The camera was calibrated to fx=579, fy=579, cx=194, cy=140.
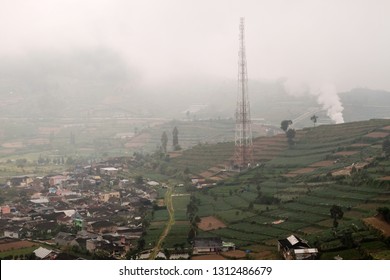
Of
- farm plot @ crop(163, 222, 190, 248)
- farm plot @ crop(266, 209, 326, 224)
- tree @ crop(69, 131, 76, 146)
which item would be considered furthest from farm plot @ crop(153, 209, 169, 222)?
tree @ crop(69, 131, 76, 146)

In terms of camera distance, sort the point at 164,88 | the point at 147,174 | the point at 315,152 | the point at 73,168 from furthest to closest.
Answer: the point at 164,88 < the point at 73,168 < the point at 147,174 < the point at 315,152

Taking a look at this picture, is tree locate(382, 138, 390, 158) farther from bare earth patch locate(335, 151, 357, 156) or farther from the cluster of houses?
the cluster of houses

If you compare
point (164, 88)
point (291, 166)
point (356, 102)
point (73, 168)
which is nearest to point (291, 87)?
point (356, 102)

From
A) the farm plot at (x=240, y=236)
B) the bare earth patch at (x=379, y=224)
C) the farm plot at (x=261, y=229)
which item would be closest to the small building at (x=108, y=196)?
the farm plot at (x=261, y=229)

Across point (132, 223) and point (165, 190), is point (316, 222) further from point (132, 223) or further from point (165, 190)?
point (165, 190)

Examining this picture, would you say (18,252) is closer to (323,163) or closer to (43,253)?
(43,253)

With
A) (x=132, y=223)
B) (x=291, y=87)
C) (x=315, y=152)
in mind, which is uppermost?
(x=291, y=87)
